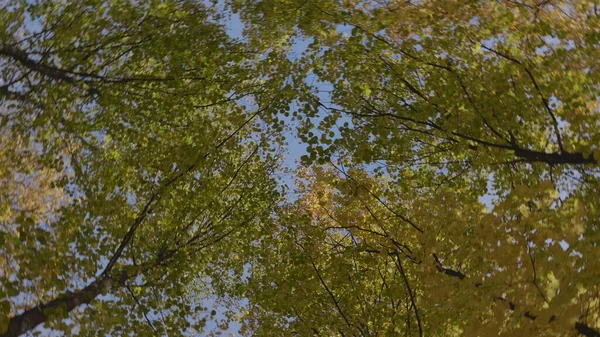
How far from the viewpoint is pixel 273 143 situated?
11586mm

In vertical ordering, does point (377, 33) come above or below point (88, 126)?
above

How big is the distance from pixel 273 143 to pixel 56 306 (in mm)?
6029

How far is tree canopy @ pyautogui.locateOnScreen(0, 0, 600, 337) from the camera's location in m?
6.84

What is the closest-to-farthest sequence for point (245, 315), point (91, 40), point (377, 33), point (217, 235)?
point (377, 33), point (91, 40), point (217, 235), point (245, 315)

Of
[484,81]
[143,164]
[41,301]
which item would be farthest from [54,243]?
[484,81]

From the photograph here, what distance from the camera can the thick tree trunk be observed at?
668cm

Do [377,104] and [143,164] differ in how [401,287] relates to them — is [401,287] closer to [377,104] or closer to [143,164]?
[377,104]

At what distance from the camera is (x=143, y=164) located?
9.46 meters

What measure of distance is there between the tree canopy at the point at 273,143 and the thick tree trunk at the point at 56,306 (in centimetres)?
3

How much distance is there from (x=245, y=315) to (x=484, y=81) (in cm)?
884

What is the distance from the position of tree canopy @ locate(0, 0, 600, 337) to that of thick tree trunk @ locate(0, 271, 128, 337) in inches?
1.3

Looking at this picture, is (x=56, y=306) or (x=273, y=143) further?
(x=273, y=143)

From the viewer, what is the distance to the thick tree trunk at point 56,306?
21.9 feet

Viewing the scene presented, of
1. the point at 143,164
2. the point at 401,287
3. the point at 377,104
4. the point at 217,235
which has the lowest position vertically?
the point at 217,235
